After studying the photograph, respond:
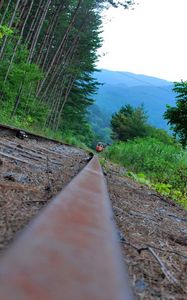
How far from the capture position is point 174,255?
80.6 inches

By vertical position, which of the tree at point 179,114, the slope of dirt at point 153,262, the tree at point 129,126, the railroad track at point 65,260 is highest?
the tree at point 129,126

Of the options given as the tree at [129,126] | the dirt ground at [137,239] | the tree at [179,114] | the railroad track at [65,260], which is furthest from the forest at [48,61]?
the railroad track at [65,260]

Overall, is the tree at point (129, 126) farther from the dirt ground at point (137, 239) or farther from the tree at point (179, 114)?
→ the dirt ground at point (137, 239)

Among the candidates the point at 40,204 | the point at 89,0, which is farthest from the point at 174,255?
the point at 89,0

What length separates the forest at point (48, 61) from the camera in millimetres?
15922

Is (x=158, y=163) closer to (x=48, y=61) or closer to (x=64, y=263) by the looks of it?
(x=64, y=263)

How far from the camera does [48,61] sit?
33.7 meters

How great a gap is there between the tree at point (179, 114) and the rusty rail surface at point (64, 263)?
1035cm

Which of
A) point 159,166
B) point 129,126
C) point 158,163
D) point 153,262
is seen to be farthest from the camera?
point 129,126

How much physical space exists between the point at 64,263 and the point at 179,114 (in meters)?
10.9

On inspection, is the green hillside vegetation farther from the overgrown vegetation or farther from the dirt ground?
the dirt ground

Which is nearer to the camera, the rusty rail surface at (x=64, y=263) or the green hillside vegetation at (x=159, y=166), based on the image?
the rusty rail surface at (x=64, y=263)

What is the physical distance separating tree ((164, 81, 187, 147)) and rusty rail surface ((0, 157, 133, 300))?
10348 mm

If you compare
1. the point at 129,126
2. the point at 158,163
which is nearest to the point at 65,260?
the point at 158,163
